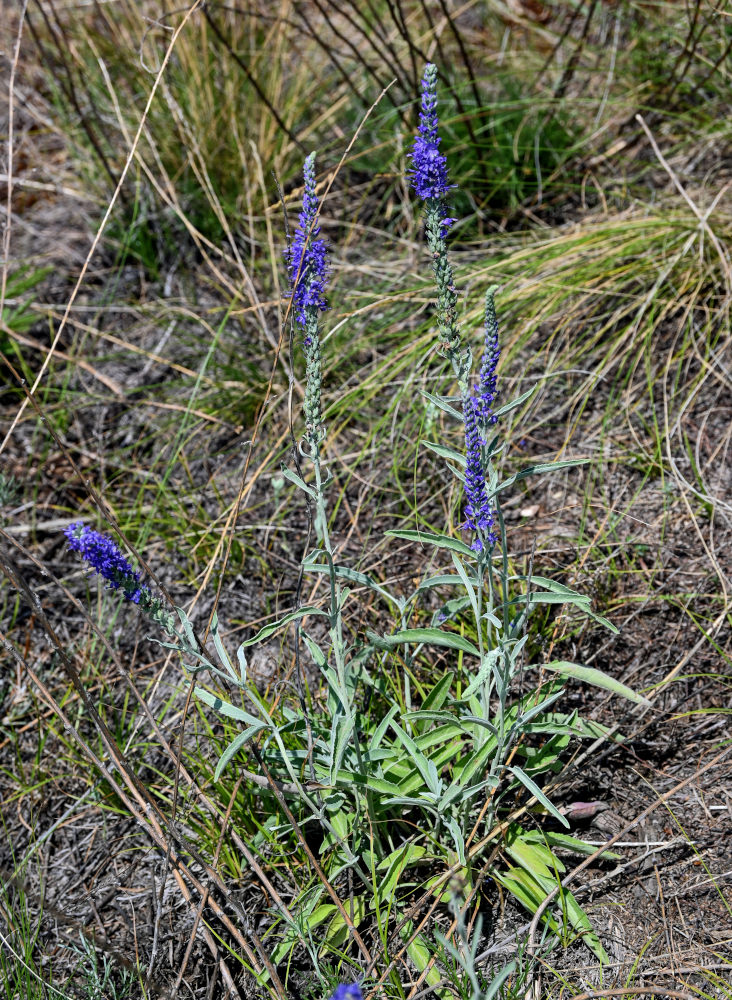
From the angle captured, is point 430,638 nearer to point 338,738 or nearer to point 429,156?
point 338,738

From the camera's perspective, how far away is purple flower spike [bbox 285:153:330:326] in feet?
5.24

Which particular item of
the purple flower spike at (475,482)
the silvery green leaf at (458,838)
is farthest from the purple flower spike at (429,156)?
the silvery green leaf at (458,838)

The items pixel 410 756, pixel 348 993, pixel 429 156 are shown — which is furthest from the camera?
pixel 410 756

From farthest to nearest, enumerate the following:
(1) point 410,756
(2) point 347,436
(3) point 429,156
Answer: (2) point 347,436, (1) point 410,756, (3) point 429,156

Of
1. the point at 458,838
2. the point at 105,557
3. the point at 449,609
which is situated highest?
the point at 105,557

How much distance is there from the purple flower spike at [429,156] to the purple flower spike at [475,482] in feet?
1.24

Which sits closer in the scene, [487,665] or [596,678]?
[487,665]

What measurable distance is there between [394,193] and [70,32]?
2.09 meters

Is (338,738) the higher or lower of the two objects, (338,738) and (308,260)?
the lower

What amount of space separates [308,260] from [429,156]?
0.98 feet

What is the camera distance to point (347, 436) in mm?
3168

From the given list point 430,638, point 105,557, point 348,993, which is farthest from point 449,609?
point 348,993

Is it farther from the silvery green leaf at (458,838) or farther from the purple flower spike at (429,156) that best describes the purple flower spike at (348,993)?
the purple flower spike at (429,156)

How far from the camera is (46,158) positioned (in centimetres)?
454
